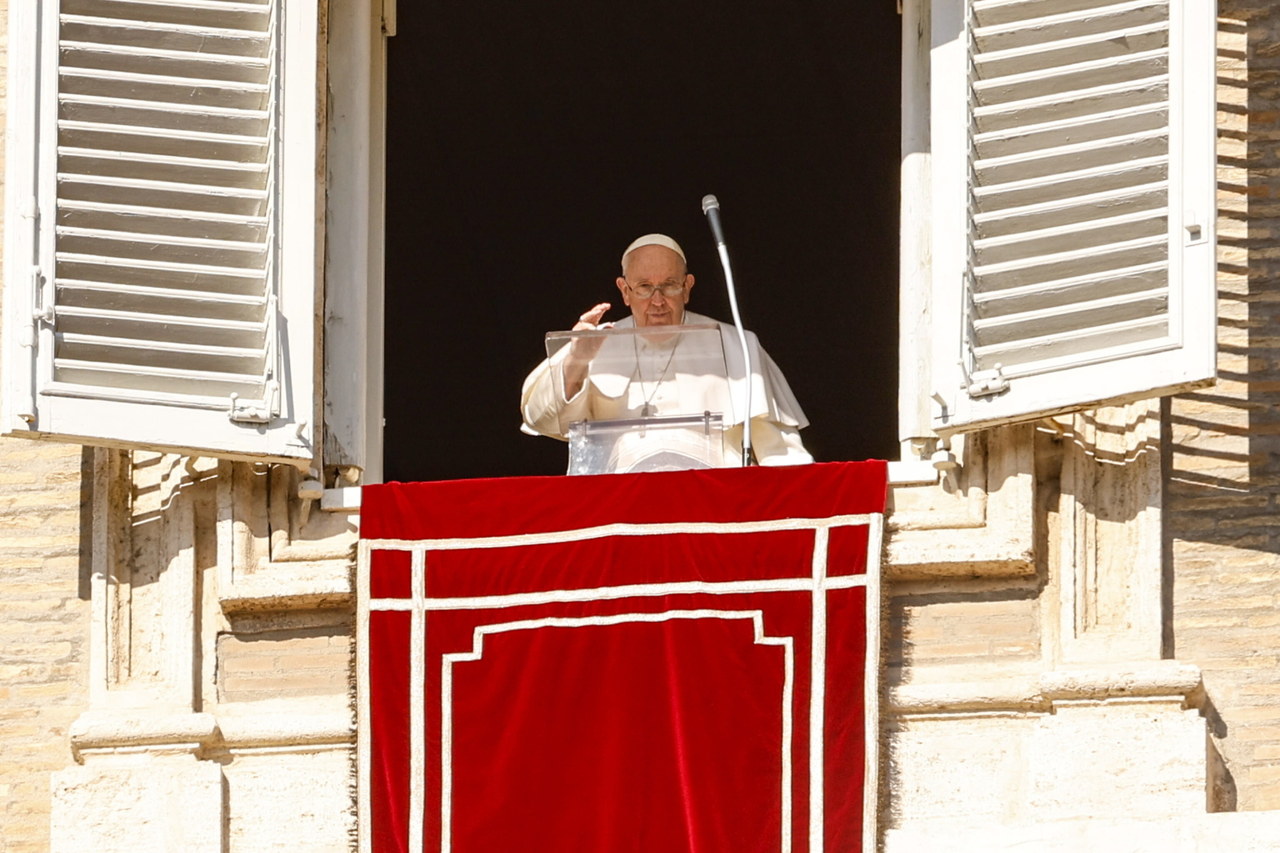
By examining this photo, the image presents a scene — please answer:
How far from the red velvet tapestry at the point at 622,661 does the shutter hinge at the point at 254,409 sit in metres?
0.31

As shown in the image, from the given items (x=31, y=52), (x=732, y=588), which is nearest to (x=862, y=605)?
(x=732, y=588)

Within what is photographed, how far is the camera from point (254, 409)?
8898 mm

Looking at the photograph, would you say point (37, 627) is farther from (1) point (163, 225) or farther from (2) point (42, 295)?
(1) point (163, 225)

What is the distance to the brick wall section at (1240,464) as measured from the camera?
29.2 feet

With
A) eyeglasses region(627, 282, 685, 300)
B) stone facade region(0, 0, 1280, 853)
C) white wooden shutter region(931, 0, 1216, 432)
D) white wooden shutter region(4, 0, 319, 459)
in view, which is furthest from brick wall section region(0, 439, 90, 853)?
white wooden shutter region(931, 0, 1216, 432)

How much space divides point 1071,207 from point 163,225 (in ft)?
7.20

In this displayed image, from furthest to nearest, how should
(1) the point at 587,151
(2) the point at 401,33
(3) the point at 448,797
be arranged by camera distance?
(1) the point at 587,151 → (2) the point at 401,33 → (3) the point at 448,797

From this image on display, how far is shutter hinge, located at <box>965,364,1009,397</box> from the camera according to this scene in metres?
8.81

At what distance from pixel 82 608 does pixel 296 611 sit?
22.7 inches

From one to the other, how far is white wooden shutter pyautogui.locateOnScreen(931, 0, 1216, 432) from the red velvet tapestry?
1.46 feet

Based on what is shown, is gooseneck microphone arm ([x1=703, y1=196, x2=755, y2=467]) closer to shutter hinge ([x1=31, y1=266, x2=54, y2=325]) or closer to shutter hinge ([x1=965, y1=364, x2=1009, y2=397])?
shutter hinge ([x1=965, y1=364, x2=1009, y2=397])

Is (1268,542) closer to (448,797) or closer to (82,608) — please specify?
(448,797)

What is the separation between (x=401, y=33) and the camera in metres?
12.1

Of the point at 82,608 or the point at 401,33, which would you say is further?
the point at 401,33
